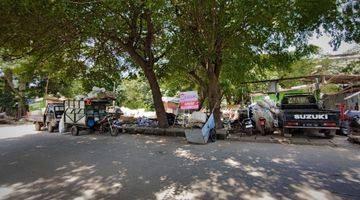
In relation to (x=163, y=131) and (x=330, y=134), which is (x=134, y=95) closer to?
(x=163, y=131)

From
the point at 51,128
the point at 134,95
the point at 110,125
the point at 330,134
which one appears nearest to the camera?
the point at 330,134

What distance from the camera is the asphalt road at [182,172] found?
17.9 feet

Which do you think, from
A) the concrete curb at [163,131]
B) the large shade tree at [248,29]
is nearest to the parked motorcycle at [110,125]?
the concrete curb at [163,131]

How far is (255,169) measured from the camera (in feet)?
23.4

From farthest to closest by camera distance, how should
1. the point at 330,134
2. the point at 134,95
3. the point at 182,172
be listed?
the point at 134,95 < the point at 330,134 < the point at 182,172

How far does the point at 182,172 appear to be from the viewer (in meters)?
Result: 7.00

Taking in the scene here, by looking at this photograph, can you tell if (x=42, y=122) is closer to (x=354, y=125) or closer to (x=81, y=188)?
(x=81, y=188)

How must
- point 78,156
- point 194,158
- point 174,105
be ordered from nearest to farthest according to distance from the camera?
1. point 194,158
2. point 78,156
3. point 174,105

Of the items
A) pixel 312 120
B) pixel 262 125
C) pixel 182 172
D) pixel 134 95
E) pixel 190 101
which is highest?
pixel 134 95

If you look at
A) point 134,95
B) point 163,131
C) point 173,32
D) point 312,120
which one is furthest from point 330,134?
point 134,95

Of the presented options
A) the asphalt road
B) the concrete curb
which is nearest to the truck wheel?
the asphalt road

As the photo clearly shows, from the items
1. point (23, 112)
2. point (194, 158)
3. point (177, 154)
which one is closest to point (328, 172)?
point (194, 158)

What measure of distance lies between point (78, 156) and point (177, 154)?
123 inches

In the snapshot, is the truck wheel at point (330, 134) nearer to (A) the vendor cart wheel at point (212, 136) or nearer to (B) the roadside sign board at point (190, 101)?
(A) the vendor cart wheel at point (212, 136)
